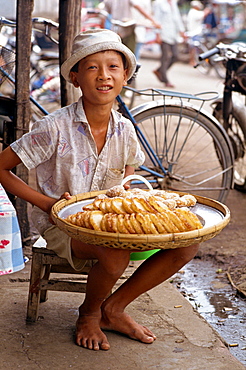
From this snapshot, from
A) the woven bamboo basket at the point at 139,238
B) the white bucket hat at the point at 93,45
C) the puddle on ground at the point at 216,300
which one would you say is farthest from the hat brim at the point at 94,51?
the puddle on ground at the point at 216,300

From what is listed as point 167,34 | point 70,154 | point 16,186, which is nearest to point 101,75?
point 70,154

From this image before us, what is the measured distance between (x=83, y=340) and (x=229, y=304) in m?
1.08

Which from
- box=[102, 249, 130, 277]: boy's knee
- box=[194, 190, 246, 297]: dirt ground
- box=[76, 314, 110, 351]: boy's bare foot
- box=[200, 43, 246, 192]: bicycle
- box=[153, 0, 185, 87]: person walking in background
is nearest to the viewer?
box=[102, 249, 130, 277]: boy's knee

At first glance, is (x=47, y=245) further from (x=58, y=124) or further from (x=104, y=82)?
(x=104, y=82)

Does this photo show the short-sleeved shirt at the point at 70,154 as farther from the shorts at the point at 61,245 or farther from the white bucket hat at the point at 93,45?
the white bucket hat at the point at 93,45

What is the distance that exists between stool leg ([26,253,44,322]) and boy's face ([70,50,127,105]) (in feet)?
2.68

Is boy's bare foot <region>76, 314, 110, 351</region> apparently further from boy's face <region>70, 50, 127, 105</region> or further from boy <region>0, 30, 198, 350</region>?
boy's face <region>70, 50, 127, 105</region>

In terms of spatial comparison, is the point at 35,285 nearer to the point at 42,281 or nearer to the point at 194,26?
the point at 42,281

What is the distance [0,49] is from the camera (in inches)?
137

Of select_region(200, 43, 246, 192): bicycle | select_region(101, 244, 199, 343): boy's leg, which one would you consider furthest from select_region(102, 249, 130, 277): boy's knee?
select_region(200, 43, 246, 192): bicycle

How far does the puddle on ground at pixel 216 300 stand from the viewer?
2.78 meters

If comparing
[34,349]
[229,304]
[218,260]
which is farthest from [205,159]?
[34,349]

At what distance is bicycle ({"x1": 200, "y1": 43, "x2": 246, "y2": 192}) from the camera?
14.8 ft

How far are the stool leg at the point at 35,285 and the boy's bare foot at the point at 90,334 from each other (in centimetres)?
26
